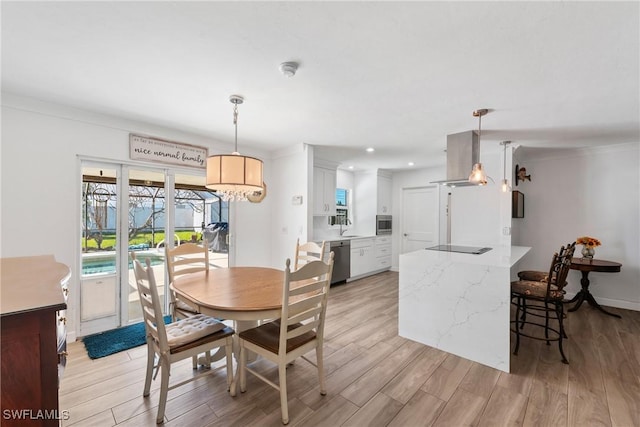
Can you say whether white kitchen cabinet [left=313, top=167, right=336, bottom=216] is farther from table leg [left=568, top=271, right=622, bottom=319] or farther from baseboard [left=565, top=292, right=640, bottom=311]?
baseboard [left=565, top=292, right=640, bottom=311]

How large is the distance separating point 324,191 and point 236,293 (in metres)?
3.35

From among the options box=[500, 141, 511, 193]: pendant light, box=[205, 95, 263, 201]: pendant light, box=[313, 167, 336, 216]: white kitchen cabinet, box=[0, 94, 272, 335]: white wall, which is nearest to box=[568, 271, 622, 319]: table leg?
box=[500, 141, 511, 193]: pendant light

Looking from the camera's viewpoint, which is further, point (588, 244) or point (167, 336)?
point (588, 244)

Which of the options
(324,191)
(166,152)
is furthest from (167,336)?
(324,191)

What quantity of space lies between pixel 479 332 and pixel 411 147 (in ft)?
9.01

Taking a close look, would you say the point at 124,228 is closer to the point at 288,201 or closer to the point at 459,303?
the point at 288,201

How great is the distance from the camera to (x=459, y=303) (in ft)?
8.55

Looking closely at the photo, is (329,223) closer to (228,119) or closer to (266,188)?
(266,188)

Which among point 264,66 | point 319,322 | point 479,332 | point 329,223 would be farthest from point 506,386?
point 329,223

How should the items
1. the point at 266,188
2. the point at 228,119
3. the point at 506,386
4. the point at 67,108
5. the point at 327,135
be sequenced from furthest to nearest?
the point at 266,188
the point at 327,135
the point at 228,119
the point at 67,108
the point at 506,386

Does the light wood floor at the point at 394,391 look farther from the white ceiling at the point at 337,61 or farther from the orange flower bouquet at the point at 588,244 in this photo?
the white ceiling at the point at 337,61

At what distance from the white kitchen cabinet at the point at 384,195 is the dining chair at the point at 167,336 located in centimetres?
479

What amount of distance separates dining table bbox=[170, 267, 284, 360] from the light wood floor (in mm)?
479

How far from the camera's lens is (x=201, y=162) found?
148 inches
